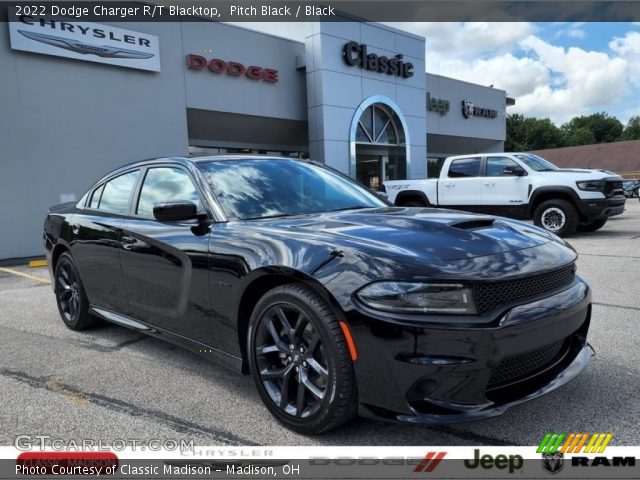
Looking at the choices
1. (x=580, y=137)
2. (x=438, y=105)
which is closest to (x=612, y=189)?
(x=438, y=105)

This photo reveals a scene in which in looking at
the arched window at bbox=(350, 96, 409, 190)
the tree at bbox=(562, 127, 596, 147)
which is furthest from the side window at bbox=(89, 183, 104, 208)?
the tree at bbox=(562, 127, 596, 147)

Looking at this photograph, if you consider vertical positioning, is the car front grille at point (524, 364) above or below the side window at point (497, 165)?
below

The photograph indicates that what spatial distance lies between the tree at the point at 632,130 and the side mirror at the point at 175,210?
95.2m

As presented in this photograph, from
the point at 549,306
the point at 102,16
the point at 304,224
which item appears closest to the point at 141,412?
the point at 304,224

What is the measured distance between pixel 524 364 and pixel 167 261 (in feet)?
7.52

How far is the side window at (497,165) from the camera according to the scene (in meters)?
11.6

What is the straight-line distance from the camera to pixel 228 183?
3490 mm

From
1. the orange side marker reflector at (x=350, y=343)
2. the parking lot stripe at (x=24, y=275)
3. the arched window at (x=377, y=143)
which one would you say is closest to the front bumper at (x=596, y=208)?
the arched window at (x=377, y=143)

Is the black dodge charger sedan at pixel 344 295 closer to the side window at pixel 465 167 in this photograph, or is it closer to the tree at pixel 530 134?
the side window at pixel 465 167

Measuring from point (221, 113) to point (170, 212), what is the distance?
13.3 metres

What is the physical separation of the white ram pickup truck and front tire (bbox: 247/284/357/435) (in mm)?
9665

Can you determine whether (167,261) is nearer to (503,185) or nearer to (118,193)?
(118,193)

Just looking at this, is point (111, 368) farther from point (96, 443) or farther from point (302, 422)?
point (302, 422)

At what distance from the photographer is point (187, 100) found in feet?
47.5
